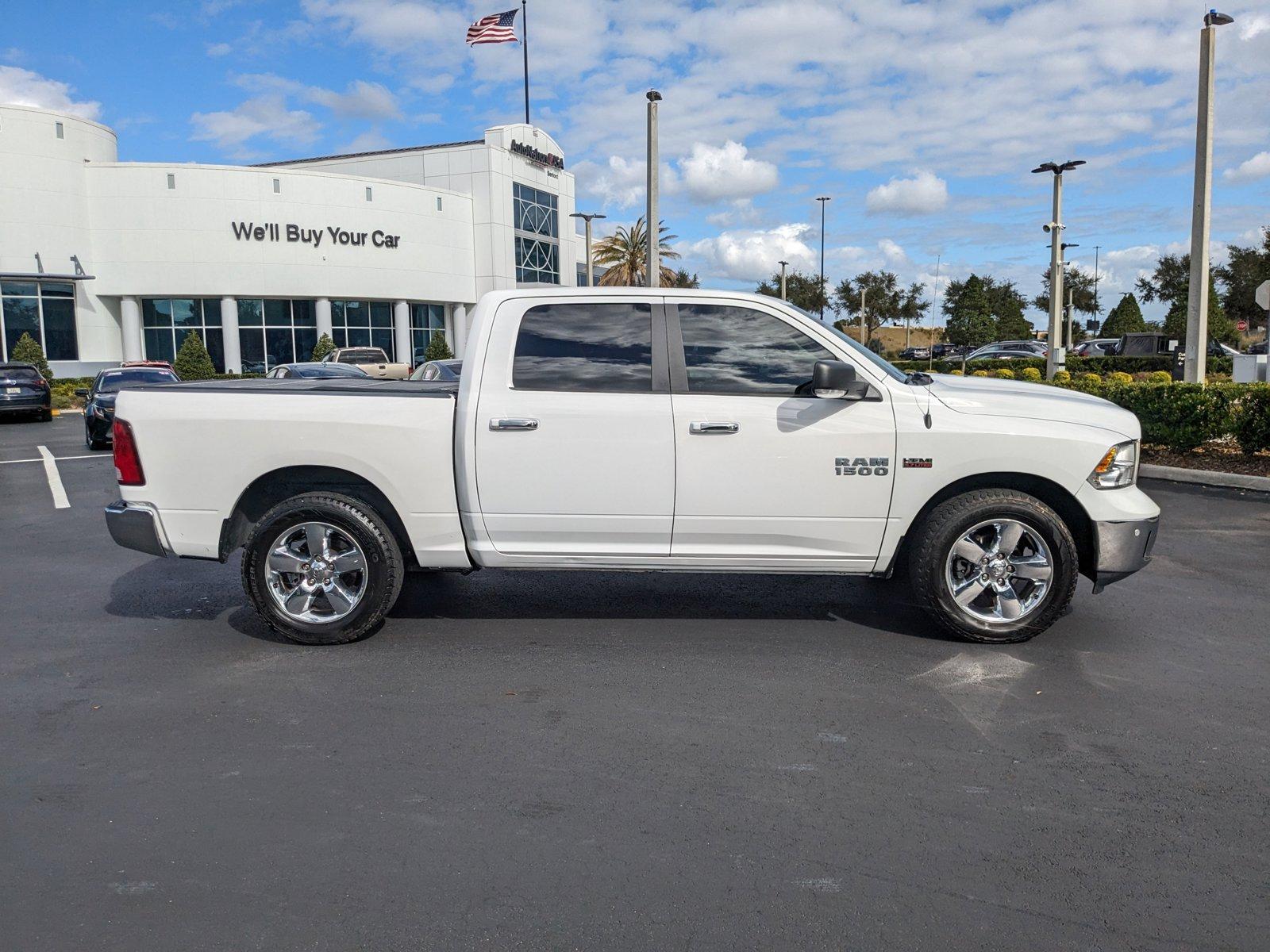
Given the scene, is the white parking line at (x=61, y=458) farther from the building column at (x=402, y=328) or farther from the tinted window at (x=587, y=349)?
the building column at (x=402, y=328)

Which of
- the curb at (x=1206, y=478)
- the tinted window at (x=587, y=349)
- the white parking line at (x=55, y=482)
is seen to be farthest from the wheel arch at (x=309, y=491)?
the curb at (x=1206, y=478)

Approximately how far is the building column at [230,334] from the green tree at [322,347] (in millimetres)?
3106

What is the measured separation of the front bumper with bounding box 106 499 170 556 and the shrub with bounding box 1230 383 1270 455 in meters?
11.8

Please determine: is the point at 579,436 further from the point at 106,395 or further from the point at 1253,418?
the point at 106,395

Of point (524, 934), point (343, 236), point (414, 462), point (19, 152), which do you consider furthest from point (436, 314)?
point (524, 934)

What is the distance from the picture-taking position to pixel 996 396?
5.77m

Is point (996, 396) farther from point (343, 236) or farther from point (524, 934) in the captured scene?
point (343, 236)

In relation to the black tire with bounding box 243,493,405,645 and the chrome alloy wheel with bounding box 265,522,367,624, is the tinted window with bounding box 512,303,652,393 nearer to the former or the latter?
the black tire with bounding box 243,493,405,645

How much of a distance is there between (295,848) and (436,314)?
4970 cm

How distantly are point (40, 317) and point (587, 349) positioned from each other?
1610 inches

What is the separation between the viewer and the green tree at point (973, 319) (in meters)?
70.6

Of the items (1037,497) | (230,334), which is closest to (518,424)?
(1037,497)

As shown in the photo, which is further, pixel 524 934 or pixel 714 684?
pixel 714 684

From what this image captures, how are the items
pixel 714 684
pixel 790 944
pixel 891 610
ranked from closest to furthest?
pixel 790 944
pixel 714 684
pixel 891 610
